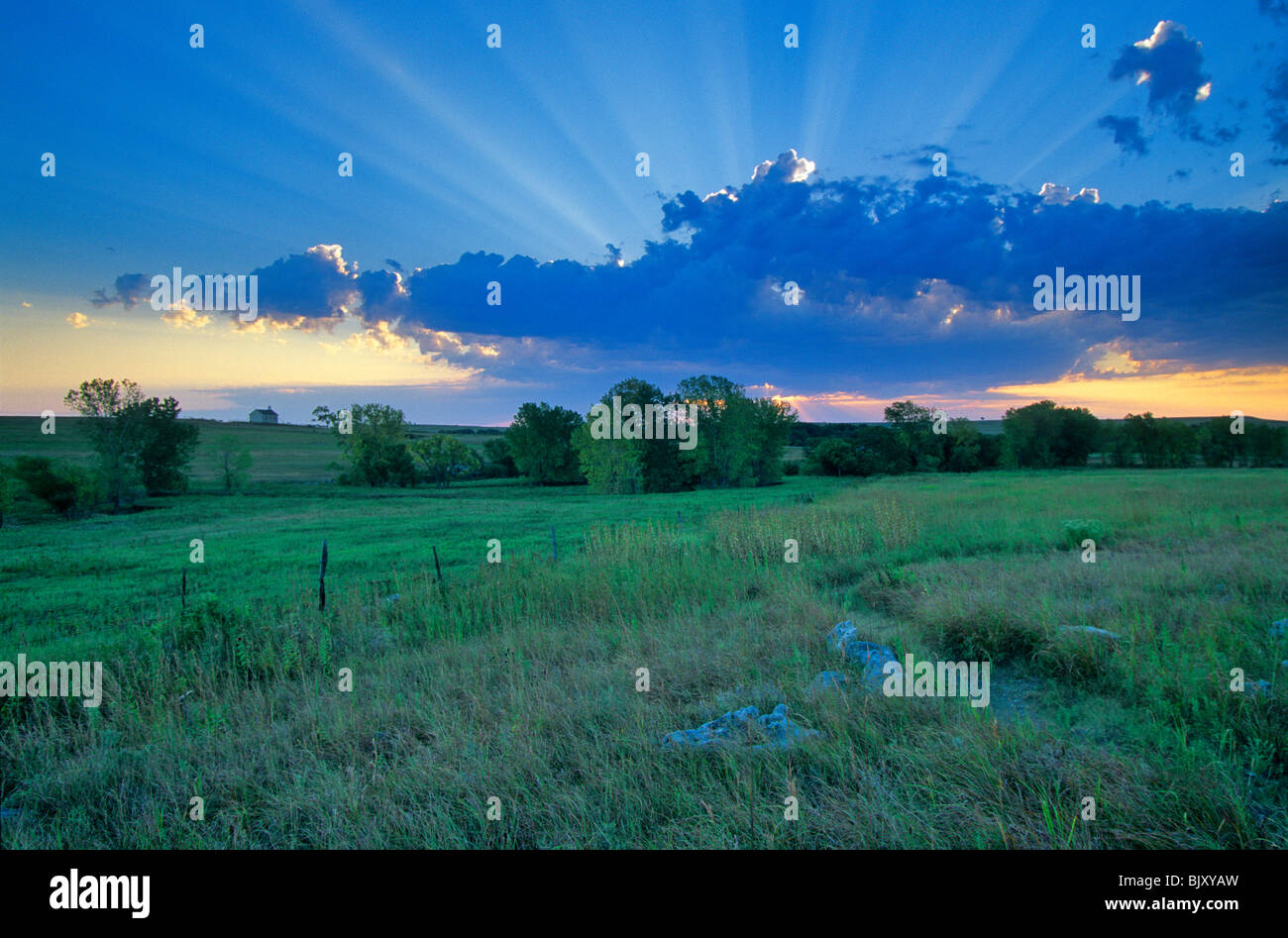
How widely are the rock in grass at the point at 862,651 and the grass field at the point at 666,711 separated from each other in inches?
9.9

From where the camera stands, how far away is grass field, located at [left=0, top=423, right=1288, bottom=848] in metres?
3.73

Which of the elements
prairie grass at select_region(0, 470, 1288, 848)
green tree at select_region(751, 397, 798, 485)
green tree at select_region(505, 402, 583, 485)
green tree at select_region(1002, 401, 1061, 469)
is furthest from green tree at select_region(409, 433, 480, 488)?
green tree at select_region(1002, 401, 1061, 469)

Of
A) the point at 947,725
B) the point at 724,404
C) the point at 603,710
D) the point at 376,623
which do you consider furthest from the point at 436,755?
the point at 724,404

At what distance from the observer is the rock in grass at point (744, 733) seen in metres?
4.62

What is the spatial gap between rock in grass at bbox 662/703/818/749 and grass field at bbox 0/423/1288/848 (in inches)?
7.3

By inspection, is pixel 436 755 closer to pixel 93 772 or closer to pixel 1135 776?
pixel 93 772

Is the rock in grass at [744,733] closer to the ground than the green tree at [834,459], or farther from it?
closer to the ground

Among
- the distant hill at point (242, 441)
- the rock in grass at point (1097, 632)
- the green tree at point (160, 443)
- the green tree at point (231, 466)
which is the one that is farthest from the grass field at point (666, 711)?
the distant hill at point (242, 441)

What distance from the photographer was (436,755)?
4852 millimetres

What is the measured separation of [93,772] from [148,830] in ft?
5.27

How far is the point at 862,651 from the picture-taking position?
6.93 metres

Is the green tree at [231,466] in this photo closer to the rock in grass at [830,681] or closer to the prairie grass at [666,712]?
the prairie grass at [666,712]

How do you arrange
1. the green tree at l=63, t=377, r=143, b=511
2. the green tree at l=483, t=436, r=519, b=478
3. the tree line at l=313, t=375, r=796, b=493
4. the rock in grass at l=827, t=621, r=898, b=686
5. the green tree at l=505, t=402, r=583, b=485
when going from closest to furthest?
the rock in grass at l=827, t=621, r=898, b=686, the green tree at l=63, t=377, r=143, b=511, the tree line at l=313, t=375, r=796, b=493, the green tree at l=505, t=402, r=583, b=485, the green tree at l=483, t=436, r=519, b=478

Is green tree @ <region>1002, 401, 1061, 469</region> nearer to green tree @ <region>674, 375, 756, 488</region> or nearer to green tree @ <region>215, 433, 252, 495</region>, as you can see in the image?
green tree @ <region>674, 375, 756, 488</region>
